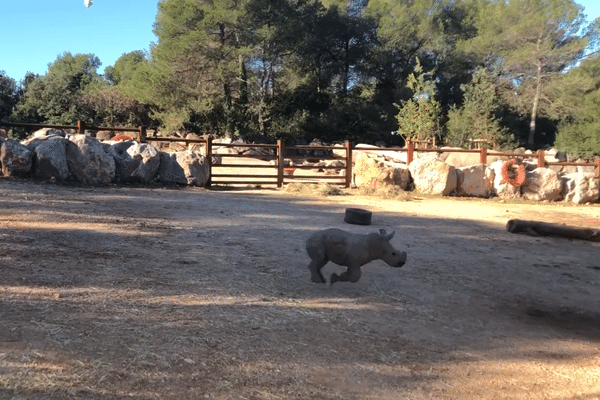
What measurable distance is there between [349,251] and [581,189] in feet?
39.2

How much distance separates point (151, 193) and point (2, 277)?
251 inches

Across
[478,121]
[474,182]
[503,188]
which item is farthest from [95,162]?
[478,121]

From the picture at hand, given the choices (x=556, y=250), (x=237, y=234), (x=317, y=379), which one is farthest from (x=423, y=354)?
(x=556, y=250)

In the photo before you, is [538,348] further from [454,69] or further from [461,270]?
[454,69]

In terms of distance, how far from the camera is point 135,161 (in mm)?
11922

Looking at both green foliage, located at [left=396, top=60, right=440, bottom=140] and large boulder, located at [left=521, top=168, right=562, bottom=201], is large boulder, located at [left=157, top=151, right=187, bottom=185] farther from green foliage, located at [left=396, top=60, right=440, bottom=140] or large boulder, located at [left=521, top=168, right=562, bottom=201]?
green foliage, located at [left=396, top=60, right=440, bottom=140]

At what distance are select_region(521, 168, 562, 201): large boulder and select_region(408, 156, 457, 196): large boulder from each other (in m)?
2.10

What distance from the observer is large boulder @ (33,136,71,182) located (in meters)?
10.7

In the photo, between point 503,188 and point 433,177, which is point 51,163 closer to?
point 433,177

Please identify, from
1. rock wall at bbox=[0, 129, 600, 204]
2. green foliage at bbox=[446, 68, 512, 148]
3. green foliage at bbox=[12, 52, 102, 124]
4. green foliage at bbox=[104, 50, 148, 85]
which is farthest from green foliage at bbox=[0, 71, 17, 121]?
green foliage at bbox=[446, 68, 512, 148]

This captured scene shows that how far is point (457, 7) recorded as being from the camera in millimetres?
37062

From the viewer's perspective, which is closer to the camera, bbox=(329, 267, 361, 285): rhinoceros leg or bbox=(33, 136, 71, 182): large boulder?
bbox=(329, 267, 361, 285): rhinoceros leg

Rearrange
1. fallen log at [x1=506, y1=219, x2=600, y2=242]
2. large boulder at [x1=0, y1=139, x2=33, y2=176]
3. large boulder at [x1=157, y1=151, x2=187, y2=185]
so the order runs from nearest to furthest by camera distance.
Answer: fallen log at [x1=506, y1=219, x2=600, y2=242] < large boulder at [x1=0, y1=139, x2=33, y2=176] < large boulder at [x1=157, y1=151, x2=187, y2=185]

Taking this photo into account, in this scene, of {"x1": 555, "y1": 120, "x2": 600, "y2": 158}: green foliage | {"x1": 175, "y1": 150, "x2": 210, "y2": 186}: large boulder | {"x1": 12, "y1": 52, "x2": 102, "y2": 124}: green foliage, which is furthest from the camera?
{"x1": 12, "y1": 52, "x2": 102, "y2": 124}: green foliage
